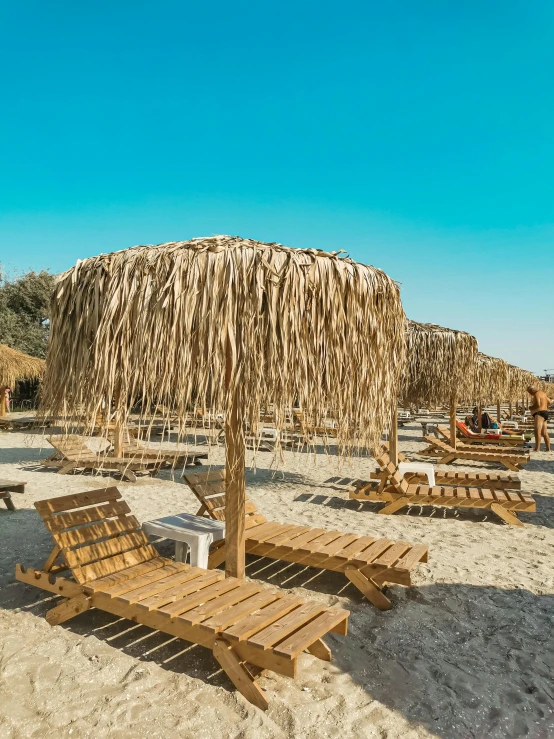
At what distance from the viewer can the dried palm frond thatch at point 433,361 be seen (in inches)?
351

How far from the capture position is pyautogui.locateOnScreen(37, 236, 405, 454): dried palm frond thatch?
2.74m

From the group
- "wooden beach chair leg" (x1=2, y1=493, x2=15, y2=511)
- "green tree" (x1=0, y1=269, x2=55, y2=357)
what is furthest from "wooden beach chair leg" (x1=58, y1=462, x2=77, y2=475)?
"green tree" (x1=0, y1=269, x2=55, y2=357)

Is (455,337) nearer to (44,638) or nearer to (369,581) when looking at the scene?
(369,581)

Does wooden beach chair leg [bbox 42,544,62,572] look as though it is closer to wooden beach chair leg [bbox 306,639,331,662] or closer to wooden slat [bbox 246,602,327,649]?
wooden slat [bbox 246,602,327,649]

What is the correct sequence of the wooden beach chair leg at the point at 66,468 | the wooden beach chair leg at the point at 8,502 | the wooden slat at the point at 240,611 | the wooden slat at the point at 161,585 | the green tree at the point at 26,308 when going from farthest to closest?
the green tree at the point at 26,308
the wooden beach chair leg at the point at 66,468
the wooden beach chair leg at the point at 8,502
the wooden slat at the point at 161,585
the wooden slat at the point at 240,611

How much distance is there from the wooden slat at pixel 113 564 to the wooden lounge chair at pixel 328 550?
0.66 meters

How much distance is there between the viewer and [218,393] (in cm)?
275

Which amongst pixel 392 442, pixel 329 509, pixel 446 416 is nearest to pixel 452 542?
pixel 329 509

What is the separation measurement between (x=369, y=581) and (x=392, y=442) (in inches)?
171

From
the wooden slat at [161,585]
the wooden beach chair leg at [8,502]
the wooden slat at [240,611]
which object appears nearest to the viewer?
the wooden slat at [240,611]

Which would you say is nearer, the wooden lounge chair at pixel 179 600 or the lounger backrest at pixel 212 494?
the wooden lounge chair at pixel 179 600

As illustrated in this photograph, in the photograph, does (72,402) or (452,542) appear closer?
(72,402)

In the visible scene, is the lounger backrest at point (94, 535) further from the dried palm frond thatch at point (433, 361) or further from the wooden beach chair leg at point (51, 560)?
the dried palm frond thatch at point (433, 361)

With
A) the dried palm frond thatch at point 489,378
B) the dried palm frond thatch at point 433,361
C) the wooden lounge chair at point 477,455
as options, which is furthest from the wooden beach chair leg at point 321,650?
the dried palm frond thatch at point 489,378
